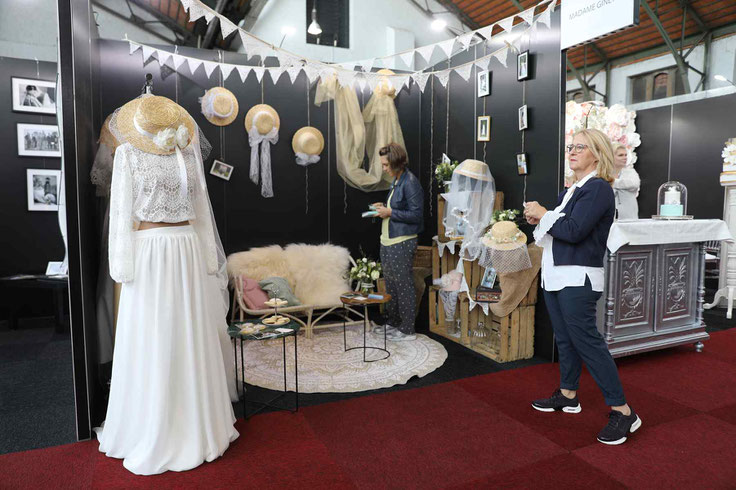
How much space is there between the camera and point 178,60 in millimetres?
4961

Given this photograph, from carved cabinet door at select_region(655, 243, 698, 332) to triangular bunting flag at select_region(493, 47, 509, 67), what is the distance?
213 centimetres

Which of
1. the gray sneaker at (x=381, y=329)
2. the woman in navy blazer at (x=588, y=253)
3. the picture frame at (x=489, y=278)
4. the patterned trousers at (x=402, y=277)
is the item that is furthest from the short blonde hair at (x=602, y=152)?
the gray sneaker at (x=381, y=329)

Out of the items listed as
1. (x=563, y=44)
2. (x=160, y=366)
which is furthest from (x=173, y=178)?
(x=563, y=44)

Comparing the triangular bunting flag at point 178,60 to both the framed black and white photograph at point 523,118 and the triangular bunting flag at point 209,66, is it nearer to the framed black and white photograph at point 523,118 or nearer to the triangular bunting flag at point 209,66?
the triangular bunting flag at point 209,66

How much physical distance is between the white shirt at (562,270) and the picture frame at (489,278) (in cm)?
137

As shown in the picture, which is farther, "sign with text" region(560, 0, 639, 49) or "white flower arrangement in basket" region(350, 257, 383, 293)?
"white flower arrangement in basket" region(350, 257, 383, 293)

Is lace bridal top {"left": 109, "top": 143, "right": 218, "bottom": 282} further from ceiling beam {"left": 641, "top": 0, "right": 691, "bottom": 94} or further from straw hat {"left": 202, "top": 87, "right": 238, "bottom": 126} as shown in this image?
ceiling beam {"left": 641, "top": 0, "right": 691, "bottom": 94}

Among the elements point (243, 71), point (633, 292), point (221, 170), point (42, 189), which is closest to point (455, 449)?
point (633, 292)

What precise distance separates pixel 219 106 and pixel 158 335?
3273 mm

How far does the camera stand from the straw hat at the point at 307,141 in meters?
5.43

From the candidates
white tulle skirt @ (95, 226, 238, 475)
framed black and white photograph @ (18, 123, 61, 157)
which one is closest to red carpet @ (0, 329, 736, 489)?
white tulle skirt @ (95, 226, 238, 475)

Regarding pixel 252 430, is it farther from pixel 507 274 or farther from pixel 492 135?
pixel 492 135

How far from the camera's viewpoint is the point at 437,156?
5.80 metres

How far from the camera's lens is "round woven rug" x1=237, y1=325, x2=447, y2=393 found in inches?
141
